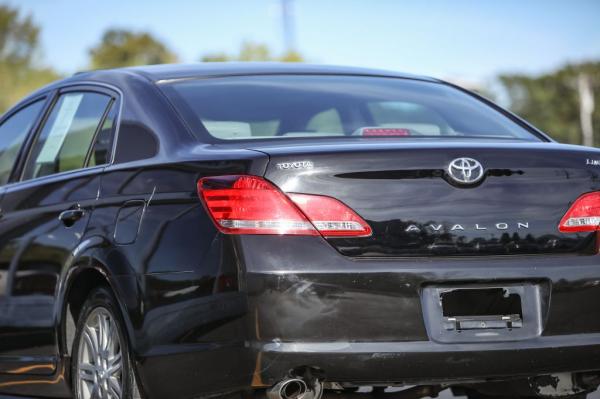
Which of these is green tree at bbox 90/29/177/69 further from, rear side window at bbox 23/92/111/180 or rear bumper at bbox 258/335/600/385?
rear bumper at bbox 258/335/600/385

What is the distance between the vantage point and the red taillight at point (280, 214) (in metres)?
4.11

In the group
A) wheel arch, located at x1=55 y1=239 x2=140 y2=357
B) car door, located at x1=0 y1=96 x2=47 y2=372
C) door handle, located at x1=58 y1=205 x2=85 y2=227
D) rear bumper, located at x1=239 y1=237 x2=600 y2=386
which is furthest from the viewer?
car door, located at x1=0 y1=96 x2=47 y2=372

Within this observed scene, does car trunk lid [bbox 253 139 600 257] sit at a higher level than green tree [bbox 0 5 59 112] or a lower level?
lower

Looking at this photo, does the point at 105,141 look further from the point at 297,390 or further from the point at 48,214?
the point at 297,390

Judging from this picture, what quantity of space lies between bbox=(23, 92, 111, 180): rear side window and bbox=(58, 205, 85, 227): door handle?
1.00ft

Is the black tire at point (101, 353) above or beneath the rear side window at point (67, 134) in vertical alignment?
beneath

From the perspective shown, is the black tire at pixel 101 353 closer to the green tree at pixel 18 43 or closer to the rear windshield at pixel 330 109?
the rear windshield at pixel 330 109

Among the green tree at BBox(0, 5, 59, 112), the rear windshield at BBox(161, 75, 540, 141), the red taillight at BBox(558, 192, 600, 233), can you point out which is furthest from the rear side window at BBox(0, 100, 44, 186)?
the green tree at BBox(0, 5, 59, 112)

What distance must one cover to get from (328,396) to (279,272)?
857 millimetres

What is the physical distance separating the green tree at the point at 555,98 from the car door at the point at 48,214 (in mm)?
103607

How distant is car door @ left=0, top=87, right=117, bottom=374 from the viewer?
527cm

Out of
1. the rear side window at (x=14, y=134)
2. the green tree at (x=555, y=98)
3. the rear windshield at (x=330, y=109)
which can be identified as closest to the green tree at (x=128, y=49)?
the green tree at (x=555, y=98)

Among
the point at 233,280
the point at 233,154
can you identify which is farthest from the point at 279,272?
the point at 233,154

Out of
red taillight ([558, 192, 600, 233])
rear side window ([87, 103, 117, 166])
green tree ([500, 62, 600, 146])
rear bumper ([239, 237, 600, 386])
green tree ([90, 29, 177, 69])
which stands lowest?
green tree ([500, 62, 600, 146])
